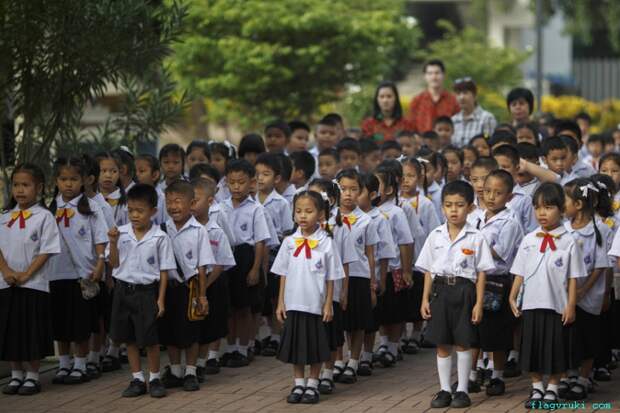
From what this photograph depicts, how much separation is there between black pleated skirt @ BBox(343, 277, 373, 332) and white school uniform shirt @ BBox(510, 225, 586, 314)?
1.42 meters

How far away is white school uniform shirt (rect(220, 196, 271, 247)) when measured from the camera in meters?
10.1

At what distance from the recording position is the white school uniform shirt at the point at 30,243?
359 inches

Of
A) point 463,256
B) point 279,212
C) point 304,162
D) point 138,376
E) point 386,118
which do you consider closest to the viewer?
point 463,256

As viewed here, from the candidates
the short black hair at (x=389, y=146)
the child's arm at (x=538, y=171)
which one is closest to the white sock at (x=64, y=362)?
the child's arm at (x=538, y=171)

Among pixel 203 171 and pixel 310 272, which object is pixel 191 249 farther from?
pixel 203 171

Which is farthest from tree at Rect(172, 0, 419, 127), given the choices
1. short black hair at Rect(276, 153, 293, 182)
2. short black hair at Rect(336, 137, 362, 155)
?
short black hair at Rect(276, 153, 293, 182)

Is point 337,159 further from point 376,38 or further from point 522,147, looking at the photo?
point 376,38

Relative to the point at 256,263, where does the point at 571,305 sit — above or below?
below

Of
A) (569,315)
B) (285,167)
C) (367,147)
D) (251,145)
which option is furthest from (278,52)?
(569,315)

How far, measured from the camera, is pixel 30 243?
30.0 ft

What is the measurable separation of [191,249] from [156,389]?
1.01m

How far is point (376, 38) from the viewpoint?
18500 millimetres

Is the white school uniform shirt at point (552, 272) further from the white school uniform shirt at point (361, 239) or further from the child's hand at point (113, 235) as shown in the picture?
the child's hand at point (113, 235)

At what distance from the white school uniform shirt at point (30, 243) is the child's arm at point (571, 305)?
3.51 metres
